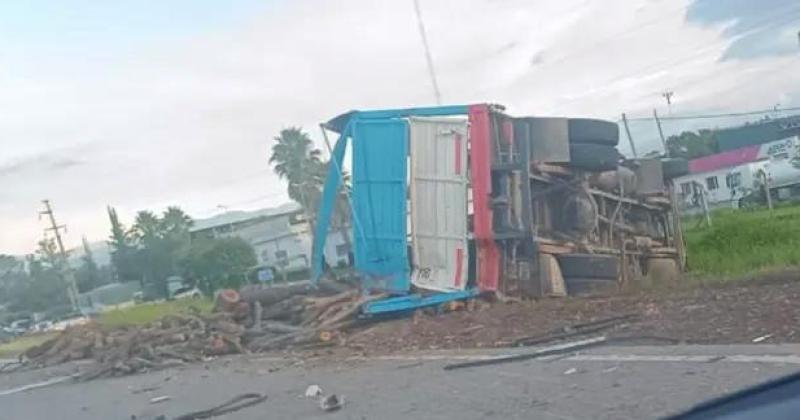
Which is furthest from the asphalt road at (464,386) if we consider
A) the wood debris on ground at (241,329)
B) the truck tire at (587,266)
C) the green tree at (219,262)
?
the green tree at (219,262)

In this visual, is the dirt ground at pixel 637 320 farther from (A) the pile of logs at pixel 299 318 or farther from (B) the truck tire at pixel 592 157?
(B) the truck tire at pixel 592 157

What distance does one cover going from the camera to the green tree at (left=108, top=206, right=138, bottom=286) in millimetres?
38125

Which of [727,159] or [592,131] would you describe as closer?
[592,131]

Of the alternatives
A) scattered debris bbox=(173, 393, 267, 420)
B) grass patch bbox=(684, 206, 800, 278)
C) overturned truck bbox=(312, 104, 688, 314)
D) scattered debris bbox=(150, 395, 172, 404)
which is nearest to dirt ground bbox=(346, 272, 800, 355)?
overturned truck bbox=(312, 104, 688, 314)

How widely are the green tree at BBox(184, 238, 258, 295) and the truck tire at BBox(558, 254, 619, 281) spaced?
62.5ft

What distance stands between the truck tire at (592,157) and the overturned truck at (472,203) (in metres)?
0.01

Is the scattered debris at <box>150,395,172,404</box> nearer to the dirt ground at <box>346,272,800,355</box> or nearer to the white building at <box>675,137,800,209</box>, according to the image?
the dirt ground at <box>346,272,800,355</box>

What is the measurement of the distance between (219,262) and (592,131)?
72.2ft

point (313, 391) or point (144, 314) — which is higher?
point (144, 314)

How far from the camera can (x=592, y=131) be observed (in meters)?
12.1

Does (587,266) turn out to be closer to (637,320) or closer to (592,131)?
(592,131)

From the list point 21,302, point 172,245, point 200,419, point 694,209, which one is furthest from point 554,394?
point 21,302

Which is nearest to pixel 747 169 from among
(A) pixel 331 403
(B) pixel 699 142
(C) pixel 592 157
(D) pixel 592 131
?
(B) pixel 699 142

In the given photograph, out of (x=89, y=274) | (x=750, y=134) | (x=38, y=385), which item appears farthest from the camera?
(x=750, y=134)
